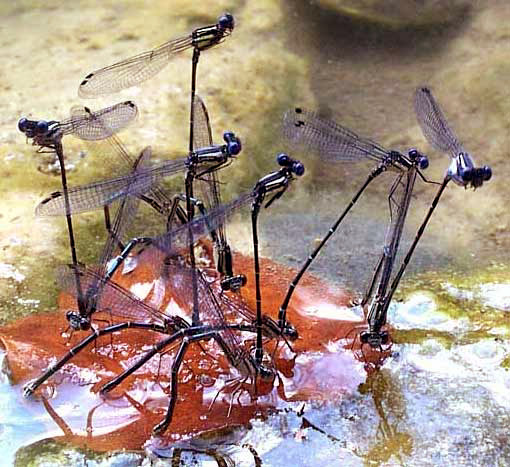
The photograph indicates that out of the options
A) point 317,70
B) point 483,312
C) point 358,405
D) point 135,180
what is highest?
point 317,70

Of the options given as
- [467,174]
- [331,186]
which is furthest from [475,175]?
[331,186]

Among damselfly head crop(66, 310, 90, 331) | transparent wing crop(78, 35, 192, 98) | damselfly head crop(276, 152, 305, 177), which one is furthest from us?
transparent wing crop(78, 35, 192, 98)

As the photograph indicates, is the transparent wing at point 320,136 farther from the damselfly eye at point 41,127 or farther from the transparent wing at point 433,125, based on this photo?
the damselfly eye at point 41,127

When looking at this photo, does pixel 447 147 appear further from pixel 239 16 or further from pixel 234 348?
pixel 239 16

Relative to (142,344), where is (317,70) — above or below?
above

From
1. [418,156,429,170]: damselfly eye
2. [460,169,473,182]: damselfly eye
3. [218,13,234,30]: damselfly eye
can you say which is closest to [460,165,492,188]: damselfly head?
[460,169,473,182]: damselfly eye

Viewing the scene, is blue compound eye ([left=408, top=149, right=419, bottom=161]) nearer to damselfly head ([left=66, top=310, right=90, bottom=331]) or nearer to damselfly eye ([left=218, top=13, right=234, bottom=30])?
damselfly eye ([left=218, top=13, right=234, bottom=30])

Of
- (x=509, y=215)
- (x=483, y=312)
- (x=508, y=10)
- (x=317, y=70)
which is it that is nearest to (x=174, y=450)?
(x=483, y=312)
